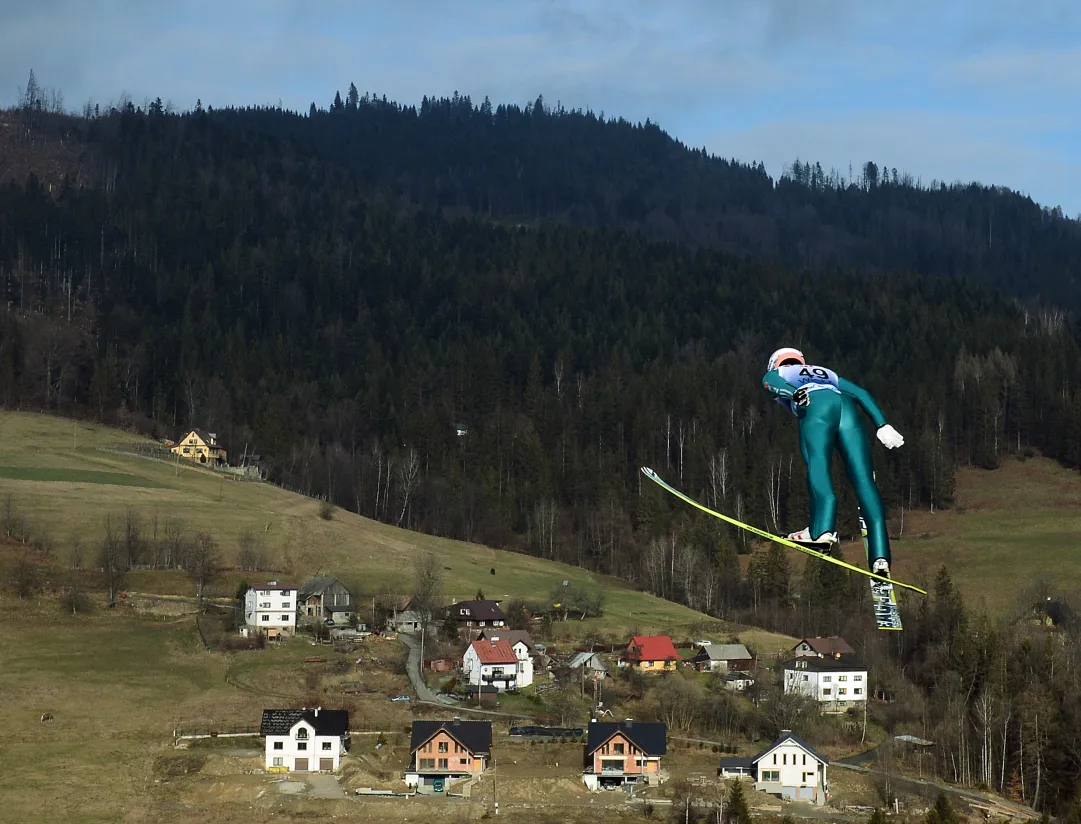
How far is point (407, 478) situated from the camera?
166m

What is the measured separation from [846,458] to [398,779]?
5692 cm

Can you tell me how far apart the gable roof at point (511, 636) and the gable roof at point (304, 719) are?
20315 millimetres

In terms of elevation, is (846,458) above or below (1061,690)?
above

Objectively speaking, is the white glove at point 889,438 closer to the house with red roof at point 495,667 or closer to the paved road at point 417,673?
the paved road at point 417,673

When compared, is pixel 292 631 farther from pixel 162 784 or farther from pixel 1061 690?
pixel 1061 690

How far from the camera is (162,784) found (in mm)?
70000

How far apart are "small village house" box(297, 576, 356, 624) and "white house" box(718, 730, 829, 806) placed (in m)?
40.5

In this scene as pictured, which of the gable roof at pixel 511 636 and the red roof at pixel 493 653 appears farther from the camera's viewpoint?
the gable roof at pixel 511 636

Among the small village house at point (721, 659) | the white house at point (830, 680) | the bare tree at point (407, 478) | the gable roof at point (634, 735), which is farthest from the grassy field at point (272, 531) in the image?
the gable roof at point (634, 735)

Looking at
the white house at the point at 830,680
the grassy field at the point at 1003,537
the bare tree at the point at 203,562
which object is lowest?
the white house at the point at 830,680

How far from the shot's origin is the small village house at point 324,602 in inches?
4304

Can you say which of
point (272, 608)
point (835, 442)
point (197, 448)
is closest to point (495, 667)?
point (272, 608)

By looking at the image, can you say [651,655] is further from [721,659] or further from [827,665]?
[827,665]

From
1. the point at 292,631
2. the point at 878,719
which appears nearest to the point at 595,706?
the point at 878,719
